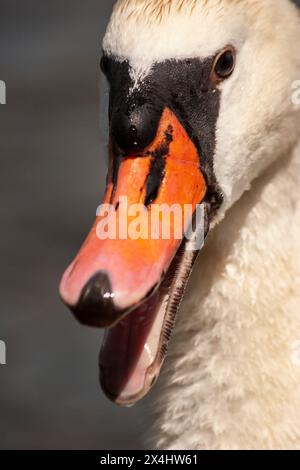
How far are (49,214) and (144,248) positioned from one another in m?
3.89

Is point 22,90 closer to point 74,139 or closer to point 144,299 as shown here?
point 74,139

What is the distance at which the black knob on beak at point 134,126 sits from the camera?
2592 mm

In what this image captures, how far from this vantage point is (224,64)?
8.90ft

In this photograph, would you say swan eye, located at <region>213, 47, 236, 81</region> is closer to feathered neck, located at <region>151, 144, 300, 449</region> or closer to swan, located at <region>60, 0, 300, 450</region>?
swan, located at <region>60, 0, 300, 450</region>

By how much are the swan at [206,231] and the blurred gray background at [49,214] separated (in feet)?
6.37

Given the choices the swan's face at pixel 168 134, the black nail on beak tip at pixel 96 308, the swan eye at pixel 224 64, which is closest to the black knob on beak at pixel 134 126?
the swan's face at pixel 168 134

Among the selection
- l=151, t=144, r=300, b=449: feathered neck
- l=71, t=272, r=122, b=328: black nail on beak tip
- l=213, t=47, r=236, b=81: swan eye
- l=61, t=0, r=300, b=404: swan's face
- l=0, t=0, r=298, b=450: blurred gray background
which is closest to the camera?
l=71, t=272, r=122, b=328: black nail on beak tip

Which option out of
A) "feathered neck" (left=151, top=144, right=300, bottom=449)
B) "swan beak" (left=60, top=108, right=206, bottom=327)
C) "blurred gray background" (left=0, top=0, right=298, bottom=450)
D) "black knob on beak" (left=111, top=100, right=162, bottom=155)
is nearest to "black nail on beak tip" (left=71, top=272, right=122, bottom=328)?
"swan beak" (left=60, top=108, right=206, bottom=327)

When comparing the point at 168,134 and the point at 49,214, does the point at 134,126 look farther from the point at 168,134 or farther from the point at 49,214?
the point at 49,214

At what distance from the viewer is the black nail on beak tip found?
93.8 inches

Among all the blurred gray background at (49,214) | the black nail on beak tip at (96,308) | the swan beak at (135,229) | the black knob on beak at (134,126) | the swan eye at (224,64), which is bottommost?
the blurred gray background at (49,214)

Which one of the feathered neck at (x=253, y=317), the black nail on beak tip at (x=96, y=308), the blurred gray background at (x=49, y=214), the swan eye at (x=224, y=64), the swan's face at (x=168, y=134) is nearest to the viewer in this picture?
the black nail on beak tip at (x=96, y=308)

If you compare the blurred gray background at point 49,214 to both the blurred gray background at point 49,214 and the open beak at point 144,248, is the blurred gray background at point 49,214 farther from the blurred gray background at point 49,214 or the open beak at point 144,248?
the open beak at point 144,248

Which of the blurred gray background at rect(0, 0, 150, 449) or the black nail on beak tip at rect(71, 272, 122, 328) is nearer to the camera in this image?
the black nail on beak tip at rect(71, 272, 122, 328)
